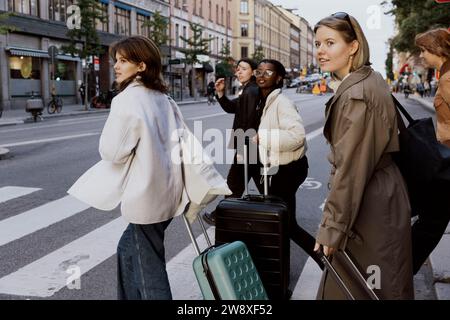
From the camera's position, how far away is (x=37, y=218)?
→ 21.8ft

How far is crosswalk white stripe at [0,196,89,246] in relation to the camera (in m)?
5.96

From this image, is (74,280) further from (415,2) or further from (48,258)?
(415,2)

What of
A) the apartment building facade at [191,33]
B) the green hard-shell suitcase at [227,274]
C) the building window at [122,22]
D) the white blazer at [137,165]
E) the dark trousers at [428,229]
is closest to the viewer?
the green hard-shell suitcase at [227,274]

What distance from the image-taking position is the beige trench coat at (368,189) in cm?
249

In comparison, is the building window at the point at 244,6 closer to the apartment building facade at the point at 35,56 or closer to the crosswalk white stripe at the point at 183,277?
the apartment building facade at the point at 35,56

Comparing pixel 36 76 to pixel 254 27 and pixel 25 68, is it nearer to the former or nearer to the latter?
pixel 25 68

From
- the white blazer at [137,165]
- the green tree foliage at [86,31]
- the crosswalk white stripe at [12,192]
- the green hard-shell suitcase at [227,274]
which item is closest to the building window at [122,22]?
the green tree foliage at [86,31]

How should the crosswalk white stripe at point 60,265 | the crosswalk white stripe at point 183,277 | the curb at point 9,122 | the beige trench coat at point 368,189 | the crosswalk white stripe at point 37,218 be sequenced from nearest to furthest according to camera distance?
the beige trench coat at point 368,189 < the crosswalk white stripe at point 183,277 < the crosswalk white stripe at point 60,265 < the crosswalk white stripe at point 37,218 < the curb at point 9,122

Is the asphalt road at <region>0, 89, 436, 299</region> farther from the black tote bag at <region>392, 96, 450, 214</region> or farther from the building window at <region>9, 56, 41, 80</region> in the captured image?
the building window at <region>9, 56, 41, 80</region>

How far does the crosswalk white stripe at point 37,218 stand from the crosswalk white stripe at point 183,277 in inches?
69.9

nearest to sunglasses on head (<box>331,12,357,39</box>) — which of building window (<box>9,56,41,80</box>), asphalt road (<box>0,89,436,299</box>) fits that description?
asphalt road (<box>0,89,436,299</box>)

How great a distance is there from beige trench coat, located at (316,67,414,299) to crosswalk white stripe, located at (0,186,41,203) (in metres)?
6.06

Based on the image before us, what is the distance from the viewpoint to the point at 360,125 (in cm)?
248

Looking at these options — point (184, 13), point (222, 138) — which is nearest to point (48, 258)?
point (222, 138)
